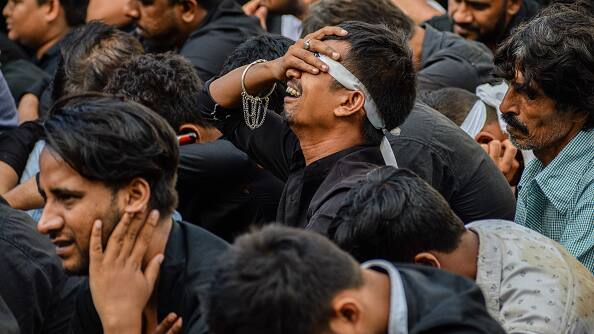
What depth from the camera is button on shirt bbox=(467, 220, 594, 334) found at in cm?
296

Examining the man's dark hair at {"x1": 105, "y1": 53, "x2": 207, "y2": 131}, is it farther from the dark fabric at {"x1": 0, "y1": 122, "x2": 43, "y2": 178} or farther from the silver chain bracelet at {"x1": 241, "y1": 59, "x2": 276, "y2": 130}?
the dark fabric at {"x1": 0, "y1": 122, "x2": 43, "y2": 178}

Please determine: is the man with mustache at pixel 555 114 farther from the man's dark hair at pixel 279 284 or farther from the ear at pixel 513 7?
the ear at pixel 513 7

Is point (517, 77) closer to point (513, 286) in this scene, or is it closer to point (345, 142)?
point (345, 142)

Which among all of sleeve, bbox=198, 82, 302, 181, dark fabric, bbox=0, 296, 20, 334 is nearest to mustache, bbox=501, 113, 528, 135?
sleeve, bbox=198, 82, 302, 181

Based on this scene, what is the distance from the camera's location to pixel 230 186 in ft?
15.6

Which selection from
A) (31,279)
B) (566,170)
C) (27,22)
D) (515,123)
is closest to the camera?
(31,279)

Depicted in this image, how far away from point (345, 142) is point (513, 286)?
0.95 metres

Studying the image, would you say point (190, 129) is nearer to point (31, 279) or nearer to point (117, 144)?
point (31, 279)

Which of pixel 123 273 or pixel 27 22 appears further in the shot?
pixel 27 22

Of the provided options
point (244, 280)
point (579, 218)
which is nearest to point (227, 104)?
point (579, 218)

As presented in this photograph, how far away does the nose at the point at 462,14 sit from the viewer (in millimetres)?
6574

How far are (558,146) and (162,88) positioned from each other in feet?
5.17

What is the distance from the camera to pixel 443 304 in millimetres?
2619

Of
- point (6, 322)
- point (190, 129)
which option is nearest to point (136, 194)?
point (6, 322)
